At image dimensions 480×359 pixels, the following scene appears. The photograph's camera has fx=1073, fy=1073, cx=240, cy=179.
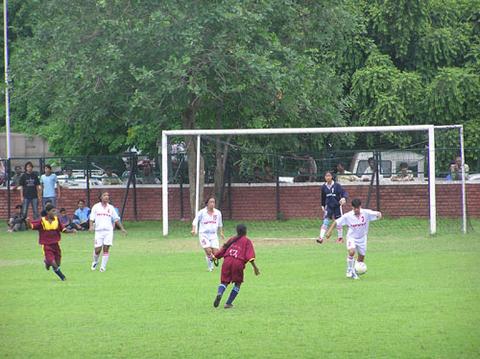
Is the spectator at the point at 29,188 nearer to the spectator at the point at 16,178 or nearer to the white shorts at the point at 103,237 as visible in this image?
the spectator at the point at 16,178

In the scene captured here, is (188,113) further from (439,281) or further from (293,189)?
(439,281)

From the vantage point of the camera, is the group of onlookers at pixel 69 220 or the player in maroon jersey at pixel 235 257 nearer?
the player in maroon jersey at pixel 235 257

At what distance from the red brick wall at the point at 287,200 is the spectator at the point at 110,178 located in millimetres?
332

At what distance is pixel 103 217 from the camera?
23734mm

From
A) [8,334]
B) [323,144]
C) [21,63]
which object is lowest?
[8,334]

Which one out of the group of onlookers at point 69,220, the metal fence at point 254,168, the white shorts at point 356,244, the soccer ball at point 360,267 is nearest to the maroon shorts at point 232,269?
the white shorts at point 356,244

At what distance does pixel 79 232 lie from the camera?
35219mm

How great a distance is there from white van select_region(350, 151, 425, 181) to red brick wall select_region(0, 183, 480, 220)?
1.60 feet

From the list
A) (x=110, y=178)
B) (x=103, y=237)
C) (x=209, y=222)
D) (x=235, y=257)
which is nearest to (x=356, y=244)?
(x=209, y=222)

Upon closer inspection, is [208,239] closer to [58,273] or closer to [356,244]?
[58,273]

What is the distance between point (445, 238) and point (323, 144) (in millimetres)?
11395

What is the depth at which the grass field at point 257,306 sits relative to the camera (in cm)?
1380

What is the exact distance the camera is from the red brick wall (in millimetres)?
34531

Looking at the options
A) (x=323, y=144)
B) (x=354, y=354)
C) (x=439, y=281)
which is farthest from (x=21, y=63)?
(x=354, y=354)
